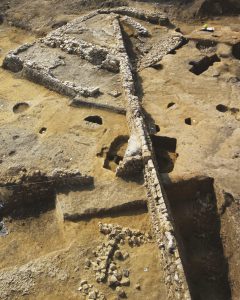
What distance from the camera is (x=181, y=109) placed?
43.4 feet

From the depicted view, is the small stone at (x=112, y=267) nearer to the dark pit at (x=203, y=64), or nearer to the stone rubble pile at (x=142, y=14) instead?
the dark pit at (x=203, y=64)

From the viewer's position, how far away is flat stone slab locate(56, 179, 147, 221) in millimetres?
10109

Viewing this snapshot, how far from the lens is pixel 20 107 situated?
1404cm

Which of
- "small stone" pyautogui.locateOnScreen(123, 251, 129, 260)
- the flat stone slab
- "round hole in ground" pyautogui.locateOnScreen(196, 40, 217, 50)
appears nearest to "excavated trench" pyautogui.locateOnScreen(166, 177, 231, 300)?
the flat stone slab

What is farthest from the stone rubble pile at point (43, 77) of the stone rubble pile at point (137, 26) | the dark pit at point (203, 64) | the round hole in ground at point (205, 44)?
the round hole in ground at point (205, 44)

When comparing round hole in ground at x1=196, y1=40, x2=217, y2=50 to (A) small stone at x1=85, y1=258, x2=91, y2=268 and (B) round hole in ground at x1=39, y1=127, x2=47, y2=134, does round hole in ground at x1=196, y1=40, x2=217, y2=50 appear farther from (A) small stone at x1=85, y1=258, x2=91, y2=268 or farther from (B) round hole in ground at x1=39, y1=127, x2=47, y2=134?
(A) small stone at x1=85, y1=258, x2=91, y2=268

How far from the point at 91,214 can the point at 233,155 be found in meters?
4.33

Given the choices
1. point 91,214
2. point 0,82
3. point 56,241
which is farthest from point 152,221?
point 0,82

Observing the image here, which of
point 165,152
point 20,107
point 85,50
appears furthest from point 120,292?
point 85,50

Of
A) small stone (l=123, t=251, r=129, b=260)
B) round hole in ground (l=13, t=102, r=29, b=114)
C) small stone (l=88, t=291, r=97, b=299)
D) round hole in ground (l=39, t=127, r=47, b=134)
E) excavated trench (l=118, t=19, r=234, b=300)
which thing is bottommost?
excavated trench (l=118, t=19, r=234, b=300)

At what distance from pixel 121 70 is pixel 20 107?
378 centimetres

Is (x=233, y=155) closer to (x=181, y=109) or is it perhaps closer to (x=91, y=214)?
(x=181, y=109)

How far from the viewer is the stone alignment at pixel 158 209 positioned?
7977 millimetres

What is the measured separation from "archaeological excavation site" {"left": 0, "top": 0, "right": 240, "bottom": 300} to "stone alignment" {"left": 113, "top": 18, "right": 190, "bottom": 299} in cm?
4
